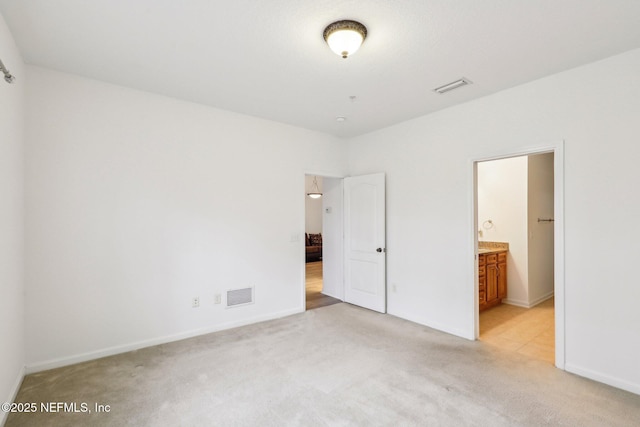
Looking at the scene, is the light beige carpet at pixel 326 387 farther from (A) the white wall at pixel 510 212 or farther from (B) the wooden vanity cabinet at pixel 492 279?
(A) the white wall at pixel 510 212

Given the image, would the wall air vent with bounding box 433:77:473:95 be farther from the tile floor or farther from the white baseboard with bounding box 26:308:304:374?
the white baseboard with bounding box 26:308:304:374

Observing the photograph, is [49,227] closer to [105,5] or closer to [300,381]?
[105,5]

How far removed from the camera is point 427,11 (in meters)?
2.04

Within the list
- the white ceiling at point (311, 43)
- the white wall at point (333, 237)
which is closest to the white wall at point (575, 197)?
the white ceiling at point (311, 43)

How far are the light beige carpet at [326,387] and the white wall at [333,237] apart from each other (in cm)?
188

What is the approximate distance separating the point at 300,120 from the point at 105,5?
2570 millimetres

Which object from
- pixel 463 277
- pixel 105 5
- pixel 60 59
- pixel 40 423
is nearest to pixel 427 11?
pixel 105 5

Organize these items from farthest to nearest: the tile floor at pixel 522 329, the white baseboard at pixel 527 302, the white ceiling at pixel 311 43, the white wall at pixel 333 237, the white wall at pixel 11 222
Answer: the white wall at pixel 333 237 → the white baseboard at pixel 527 302 → the tile floor at pixel 522 329 → the white wall at pixel 11 222 → the white ceiling at pixel 311 43

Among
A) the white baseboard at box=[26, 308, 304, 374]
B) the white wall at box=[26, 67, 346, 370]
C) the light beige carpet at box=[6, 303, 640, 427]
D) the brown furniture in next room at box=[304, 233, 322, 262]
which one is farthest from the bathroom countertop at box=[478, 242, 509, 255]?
the brown furniture in next room at box=[304, 233, 322, 262]

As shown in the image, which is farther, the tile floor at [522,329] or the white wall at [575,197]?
the tile floor at [522,329]

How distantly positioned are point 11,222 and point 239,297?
7.67 feet

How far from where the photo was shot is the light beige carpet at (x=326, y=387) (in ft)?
7.02

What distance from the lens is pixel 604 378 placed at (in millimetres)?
2602

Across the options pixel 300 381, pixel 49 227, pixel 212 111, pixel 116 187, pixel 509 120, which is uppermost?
pixel 212 111
